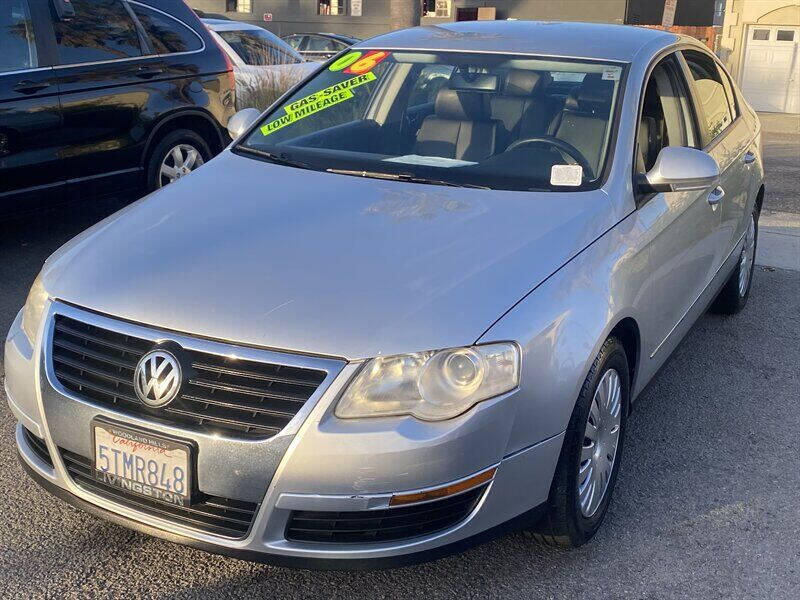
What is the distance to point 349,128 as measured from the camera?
4.23m

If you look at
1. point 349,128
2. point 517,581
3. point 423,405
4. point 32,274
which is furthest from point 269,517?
point 32,274

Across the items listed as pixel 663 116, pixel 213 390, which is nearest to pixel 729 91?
pixel 663 116

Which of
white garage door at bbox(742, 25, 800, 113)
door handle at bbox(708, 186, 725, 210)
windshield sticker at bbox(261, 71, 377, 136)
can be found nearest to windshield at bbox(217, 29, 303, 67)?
windshield sticker at bbox(261, 71, 377, 136)

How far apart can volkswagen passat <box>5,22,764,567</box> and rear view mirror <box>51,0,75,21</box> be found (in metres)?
3.09

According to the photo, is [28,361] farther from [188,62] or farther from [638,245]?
[188,62]

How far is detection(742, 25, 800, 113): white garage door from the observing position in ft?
76.7

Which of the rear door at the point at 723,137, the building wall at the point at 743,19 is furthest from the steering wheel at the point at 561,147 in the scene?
the building wall at the point at 743,19

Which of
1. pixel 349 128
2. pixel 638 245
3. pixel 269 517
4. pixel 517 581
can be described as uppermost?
pixel 349 128

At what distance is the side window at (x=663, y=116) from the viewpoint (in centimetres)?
399

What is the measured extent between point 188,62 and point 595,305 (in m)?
5.05

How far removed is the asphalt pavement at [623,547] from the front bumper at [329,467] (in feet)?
1.17

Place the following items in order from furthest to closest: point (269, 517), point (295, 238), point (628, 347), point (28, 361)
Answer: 1. point (628, 347)
2. point (295, 238)
3. point (28, 361)
4. point (269, 517)

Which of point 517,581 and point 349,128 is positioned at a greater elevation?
point 349,128

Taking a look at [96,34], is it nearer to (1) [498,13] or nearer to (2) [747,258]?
(2) [747,258]
